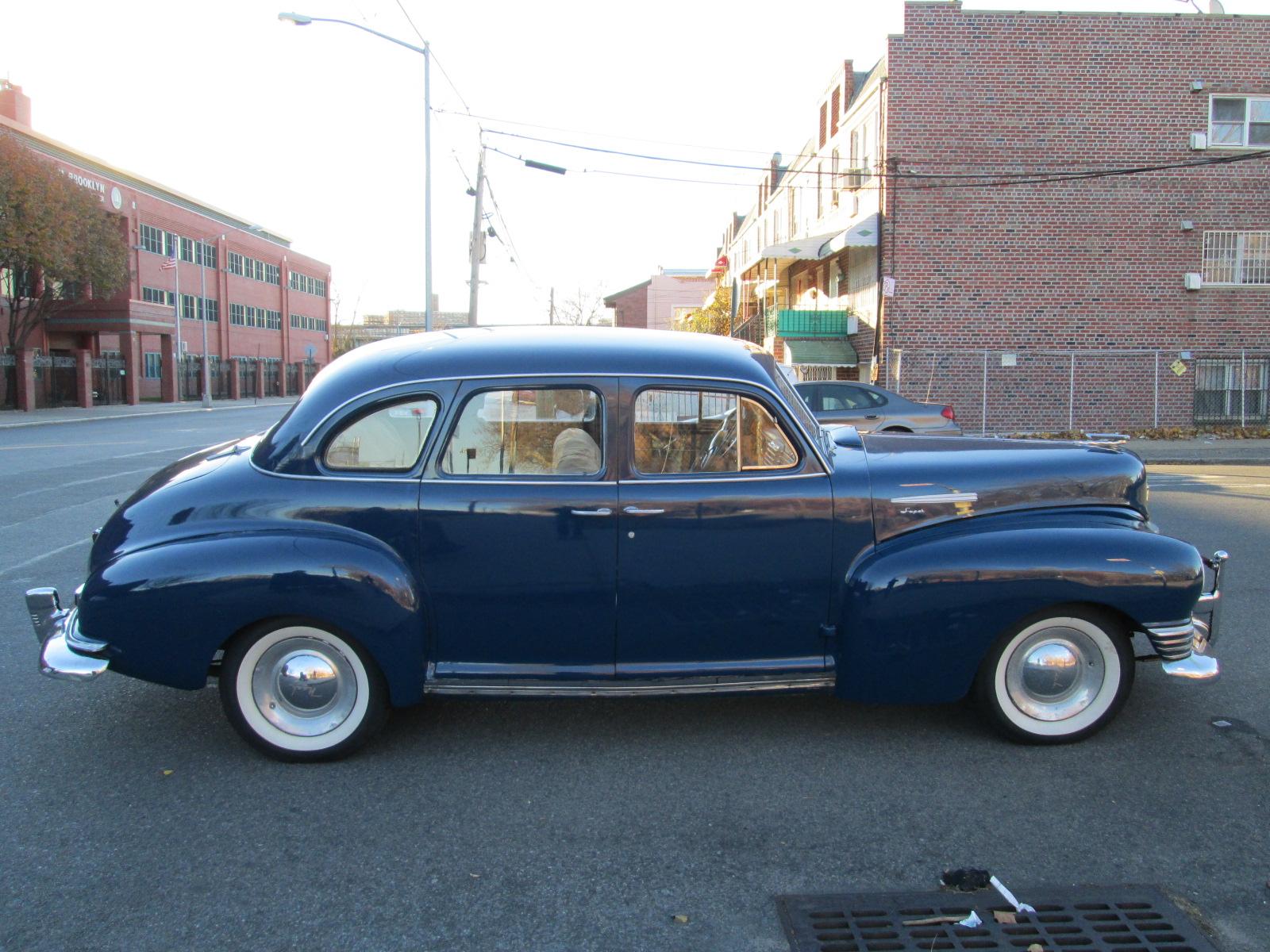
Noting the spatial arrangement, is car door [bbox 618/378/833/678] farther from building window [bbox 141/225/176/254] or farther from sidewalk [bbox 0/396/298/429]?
building window [bbox 141/225/176/254]

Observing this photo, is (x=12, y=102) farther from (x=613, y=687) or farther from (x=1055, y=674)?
(x=1055, y=674)

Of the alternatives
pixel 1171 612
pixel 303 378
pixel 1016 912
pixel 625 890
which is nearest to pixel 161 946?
pixel 625 890

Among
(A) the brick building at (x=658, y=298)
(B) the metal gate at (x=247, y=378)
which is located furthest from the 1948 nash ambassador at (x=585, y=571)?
(A) the brick building at (x=658, y=298)

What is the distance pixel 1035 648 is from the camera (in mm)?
4164

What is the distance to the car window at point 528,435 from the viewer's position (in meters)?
4.17

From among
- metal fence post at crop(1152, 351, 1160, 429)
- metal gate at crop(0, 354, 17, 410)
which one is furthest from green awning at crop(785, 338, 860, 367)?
metal gate at crop(0, 354, 17, 410)

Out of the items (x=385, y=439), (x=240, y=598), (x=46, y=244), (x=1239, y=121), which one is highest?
(x=1239, y=121)

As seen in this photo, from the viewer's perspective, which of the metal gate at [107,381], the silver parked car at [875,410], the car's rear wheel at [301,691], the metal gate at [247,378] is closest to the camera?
the car's rear wheel at [301,691]

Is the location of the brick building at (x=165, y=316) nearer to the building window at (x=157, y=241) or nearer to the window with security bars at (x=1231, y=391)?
the building window at (x=157, y=241)

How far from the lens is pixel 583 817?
11.8 feet

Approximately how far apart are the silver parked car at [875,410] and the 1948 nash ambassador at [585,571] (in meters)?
Answer: 9.58

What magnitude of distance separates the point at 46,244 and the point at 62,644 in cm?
3367

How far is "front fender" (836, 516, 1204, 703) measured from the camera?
402 cm

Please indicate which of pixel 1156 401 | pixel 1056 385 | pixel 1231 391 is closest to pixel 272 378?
pixel 1056 385
